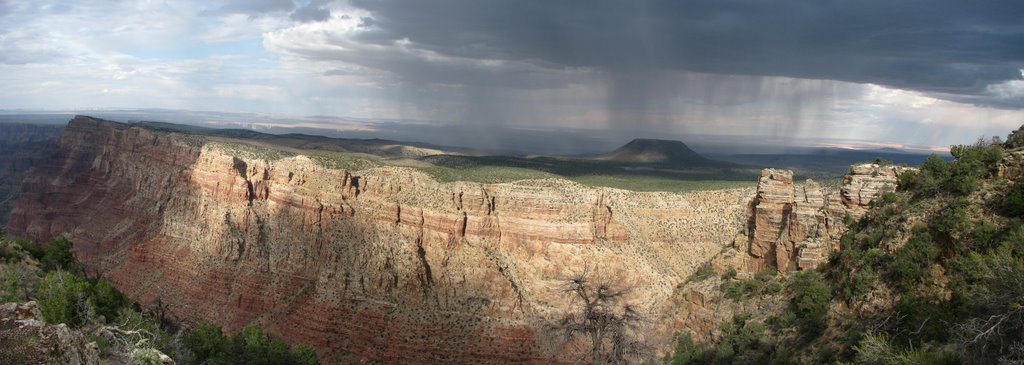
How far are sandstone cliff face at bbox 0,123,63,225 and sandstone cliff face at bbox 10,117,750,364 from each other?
4912 cm

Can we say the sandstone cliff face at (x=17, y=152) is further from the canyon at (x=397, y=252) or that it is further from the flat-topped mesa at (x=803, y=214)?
the flat-topped mesa at (x=803, y=214)

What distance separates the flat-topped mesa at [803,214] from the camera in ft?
86.6

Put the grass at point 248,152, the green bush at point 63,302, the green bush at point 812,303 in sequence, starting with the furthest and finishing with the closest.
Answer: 1. the grass at point 248,152
2. the green bush at point 63,302
3. the green bush at point 812,303

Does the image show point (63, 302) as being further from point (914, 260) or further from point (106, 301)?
point (914, 260)

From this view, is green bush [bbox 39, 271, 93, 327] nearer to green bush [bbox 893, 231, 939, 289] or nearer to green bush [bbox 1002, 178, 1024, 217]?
green bush [bbox 893, 231, 939, 289]

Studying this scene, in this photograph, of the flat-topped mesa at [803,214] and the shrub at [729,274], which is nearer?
the flat-topped mesa at [803,214]

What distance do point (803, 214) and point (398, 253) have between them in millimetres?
31330

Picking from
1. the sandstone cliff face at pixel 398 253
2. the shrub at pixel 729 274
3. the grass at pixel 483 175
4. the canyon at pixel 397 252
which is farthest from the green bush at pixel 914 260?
the grass at pixel 483 175

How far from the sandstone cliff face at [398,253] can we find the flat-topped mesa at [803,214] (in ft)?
49.0

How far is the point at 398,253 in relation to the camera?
5009cm

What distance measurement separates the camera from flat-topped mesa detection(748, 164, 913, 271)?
26406 millimetres

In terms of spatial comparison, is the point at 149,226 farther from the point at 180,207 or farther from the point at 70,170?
the point at 70,170

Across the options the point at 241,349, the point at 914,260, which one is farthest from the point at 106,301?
the point at 914,260

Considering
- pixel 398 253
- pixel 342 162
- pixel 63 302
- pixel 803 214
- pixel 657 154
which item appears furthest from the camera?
pixel 657 154
